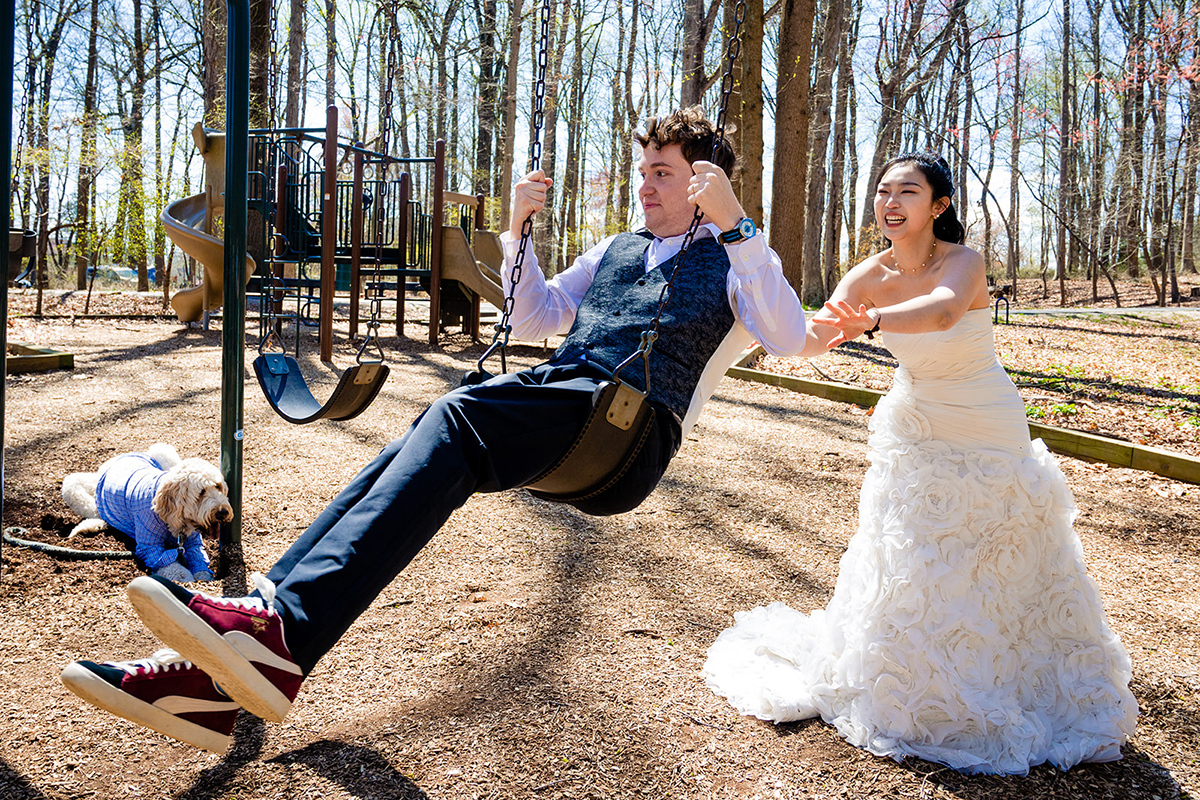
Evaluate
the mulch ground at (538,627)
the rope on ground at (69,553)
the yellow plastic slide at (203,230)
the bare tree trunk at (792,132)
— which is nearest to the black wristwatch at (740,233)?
the mulch ground at (538,627)

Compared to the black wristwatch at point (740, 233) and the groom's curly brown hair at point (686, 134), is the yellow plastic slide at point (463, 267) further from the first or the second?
the black wristwatch at point (740, 233)

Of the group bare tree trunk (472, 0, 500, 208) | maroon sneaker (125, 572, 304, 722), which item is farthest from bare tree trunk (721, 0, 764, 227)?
bare tree trunk (472, 0, 500, 208)

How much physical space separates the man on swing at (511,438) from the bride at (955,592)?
0.34m

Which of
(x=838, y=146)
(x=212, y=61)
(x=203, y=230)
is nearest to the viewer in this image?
Result: (x=203, y=230)

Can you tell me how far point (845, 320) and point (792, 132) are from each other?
752 cm

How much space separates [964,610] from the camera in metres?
2.19

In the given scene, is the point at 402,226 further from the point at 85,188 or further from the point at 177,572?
the point at 85,188

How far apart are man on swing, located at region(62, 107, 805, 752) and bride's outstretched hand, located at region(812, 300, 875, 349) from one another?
95 millimetres

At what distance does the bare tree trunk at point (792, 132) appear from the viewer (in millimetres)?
9031

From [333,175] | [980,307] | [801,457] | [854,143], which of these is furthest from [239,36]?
[854,143]

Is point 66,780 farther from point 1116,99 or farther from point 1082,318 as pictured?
point 1116,99

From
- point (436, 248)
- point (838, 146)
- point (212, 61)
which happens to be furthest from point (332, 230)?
point (838, 146)

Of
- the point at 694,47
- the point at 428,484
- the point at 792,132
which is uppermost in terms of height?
the point at 694,47

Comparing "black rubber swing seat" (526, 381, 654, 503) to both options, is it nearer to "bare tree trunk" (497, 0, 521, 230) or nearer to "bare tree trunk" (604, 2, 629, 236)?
"bare tree trunk" (497, 0, 521, 230)
